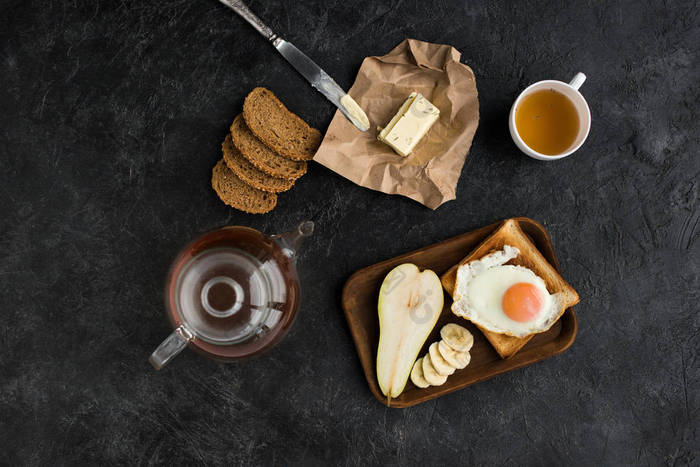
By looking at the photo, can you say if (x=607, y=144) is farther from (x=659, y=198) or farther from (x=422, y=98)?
(x=422, y=98)

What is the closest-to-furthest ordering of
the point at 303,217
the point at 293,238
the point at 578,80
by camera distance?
the point at 293,238
the point at 578,80
the point at 303,217

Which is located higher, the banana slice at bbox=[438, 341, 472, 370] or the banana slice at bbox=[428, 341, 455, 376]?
the banana slice at bbox=[438, 341, 472, 370]

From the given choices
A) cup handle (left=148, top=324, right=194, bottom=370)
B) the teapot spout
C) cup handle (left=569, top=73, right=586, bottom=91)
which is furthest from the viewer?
cup handle (left=569, top=73, right=586, bottom=91)

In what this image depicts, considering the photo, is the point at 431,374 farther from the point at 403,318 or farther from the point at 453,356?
the point at 403,318

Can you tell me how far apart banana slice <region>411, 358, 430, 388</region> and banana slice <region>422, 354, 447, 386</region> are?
16 millimetres

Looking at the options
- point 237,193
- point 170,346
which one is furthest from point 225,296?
point 237,193

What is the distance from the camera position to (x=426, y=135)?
5.86 ft

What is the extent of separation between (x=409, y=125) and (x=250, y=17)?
626mm

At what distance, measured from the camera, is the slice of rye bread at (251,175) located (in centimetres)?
172

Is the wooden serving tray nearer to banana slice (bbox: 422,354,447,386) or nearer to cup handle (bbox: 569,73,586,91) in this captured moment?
banana slice (bbox: 422,354,447,386)

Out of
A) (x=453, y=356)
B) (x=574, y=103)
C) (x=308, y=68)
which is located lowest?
(x=453, y=356)

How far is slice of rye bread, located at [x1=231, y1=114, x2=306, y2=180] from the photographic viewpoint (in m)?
1.70

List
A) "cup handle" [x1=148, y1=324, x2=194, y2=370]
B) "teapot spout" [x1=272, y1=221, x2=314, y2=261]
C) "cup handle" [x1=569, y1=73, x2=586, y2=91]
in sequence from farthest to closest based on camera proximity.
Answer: "cup handle" [x1=569, y1=73, x2=586, y2=91]
"teapot spout" [x1=272, y1=221, x2=314, y2=261]
"cup handle" [x1=148, y1=324, x2=194, y2=370]

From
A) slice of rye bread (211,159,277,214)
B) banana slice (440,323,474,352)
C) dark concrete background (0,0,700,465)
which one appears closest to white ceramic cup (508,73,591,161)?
dark concrete background (0,0,700,465)
